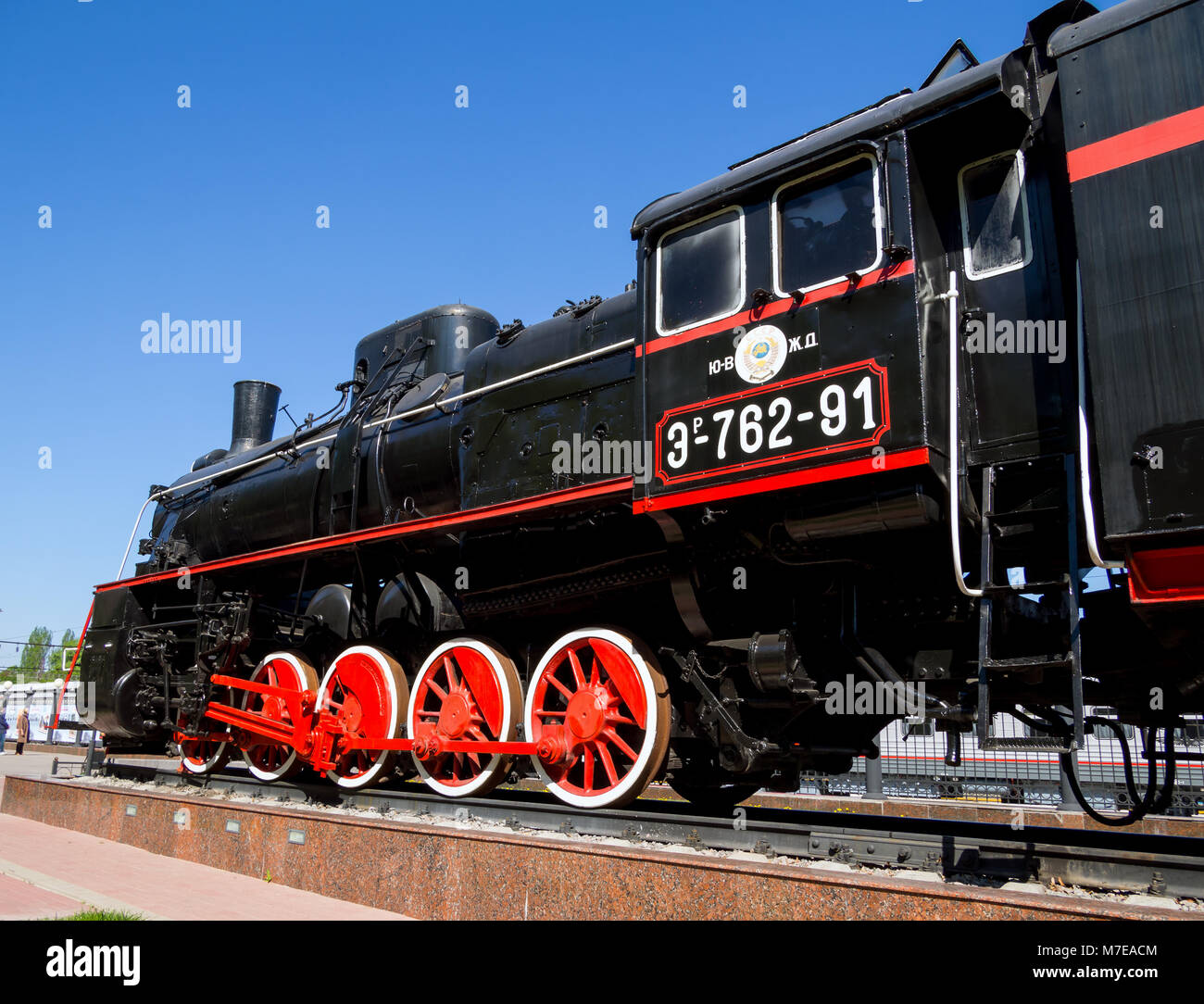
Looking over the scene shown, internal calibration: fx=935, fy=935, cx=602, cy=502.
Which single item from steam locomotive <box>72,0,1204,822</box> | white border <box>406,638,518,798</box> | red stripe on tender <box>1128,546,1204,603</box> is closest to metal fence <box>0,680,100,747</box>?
white border <box>406,638,518,798</box>

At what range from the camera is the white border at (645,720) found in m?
6.05

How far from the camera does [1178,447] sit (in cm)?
373

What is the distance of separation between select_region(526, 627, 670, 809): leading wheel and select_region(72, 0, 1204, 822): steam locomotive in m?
0.03

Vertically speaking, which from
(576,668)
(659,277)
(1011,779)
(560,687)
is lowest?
(1011,779)

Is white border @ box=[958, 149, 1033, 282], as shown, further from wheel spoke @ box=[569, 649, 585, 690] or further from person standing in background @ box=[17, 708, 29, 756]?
person standing in background @ box=[17, 708, 29, 756]

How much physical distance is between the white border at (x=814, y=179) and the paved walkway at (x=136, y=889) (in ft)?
14.6

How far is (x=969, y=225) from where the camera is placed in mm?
5043

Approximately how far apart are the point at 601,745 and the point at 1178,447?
3.93 meters

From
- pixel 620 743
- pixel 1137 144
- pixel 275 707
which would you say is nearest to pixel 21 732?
pixel 275 707

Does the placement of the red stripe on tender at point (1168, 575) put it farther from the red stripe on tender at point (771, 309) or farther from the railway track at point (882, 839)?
the red stripe on tender at point (771, 309)

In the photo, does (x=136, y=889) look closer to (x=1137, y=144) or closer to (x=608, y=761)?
(x=608, y=761)

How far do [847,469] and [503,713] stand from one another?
3.52 meters

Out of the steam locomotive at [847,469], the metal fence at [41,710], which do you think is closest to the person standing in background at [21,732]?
the metal fence at [41,710]
